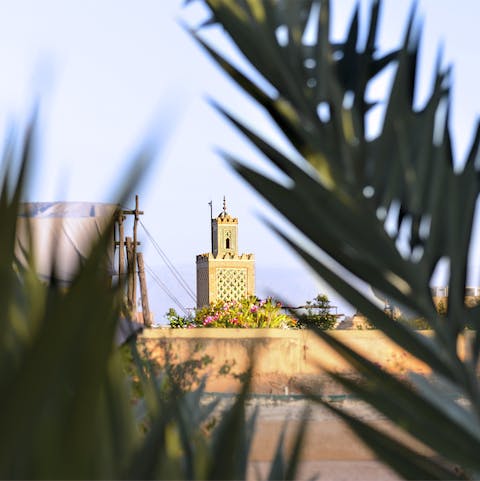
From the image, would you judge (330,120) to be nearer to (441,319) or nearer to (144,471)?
(441,319)

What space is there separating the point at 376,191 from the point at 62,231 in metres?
0.34

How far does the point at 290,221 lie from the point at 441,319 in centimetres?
13

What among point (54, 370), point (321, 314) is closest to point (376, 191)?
point (54, 370)

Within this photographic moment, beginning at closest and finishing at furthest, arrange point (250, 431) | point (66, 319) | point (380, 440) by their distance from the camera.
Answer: point (66, 319) → point (380, 440) → point (250, 431)

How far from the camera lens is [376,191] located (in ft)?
1.81

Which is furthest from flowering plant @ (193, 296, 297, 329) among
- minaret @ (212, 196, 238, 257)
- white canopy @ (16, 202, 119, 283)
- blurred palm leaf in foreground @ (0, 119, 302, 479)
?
minaret @ (212, 196, 238, 257)

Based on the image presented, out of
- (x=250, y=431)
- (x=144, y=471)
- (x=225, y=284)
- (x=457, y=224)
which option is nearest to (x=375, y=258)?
(x=457, y=224)

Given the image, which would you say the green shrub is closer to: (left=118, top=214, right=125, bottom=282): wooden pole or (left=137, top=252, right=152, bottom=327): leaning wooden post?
(left=118, top=214, right=125, bottom=282): wooden pole

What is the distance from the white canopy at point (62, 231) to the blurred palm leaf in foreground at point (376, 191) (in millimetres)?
227

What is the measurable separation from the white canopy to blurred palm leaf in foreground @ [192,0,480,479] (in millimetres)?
227

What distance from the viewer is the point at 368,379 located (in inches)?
19.7

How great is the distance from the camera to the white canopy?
194 millimetres

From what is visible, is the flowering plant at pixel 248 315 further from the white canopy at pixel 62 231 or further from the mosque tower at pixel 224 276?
the mosque tower at pixel 224 276

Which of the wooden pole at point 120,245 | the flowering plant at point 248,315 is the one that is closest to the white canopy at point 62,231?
the wooden pole at point 120,245
